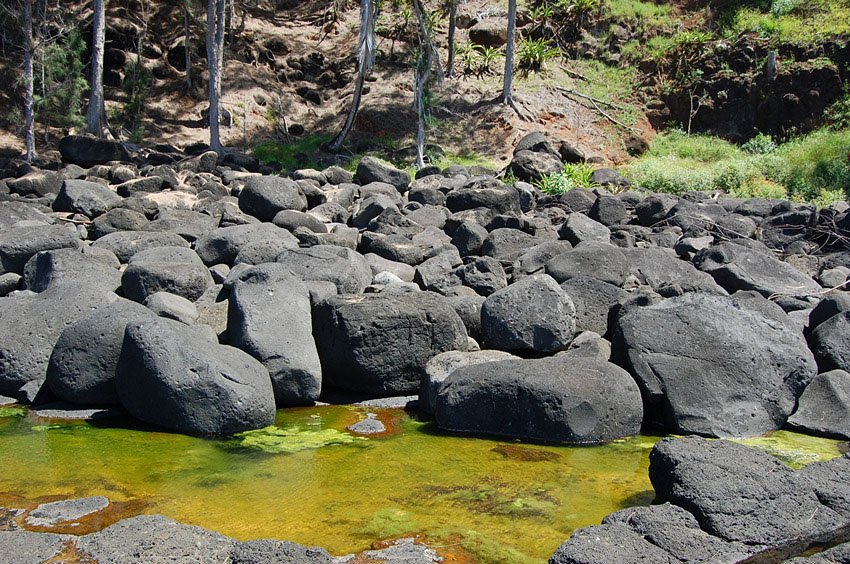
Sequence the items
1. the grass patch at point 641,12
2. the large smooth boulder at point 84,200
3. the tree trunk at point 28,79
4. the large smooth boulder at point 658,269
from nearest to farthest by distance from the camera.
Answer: the large smooth boulder at point 658,269 < the large smooth boulder at point 84,200 < the tree trunk at point 28,79 < the grass patch at point 641,12

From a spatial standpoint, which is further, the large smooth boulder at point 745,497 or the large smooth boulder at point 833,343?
the large smooth boulder at point 833,343

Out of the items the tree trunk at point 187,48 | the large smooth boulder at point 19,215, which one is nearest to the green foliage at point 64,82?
the tree trunk at point 187,48

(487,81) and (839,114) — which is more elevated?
(487,81)

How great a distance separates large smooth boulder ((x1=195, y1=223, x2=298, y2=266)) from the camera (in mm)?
10852

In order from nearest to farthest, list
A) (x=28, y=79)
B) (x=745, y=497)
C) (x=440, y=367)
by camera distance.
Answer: (x=745, y=497)
(x=440, y=367)
(x=28, y=79)

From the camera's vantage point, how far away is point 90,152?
20.0 meters

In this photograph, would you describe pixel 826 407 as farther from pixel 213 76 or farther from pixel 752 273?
pixel 213 76

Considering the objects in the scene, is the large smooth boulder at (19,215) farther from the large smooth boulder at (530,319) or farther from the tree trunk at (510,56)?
the tree trunk at (510,56)

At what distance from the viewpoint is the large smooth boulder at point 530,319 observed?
327 inches

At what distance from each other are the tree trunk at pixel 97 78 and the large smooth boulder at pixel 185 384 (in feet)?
58.0

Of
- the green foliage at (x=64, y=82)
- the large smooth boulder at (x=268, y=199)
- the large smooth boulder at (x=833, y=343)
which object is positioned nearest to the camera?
the large smooth boulder at (x=833, y=343)

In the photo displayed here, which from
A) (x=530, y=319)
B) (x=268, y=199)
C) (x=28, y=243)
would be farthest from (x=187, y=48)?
(x=530, y=319)

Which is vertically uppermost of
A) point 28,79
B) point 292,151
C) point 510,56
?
point 510,56

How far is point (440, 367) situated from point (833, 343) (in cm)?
380
